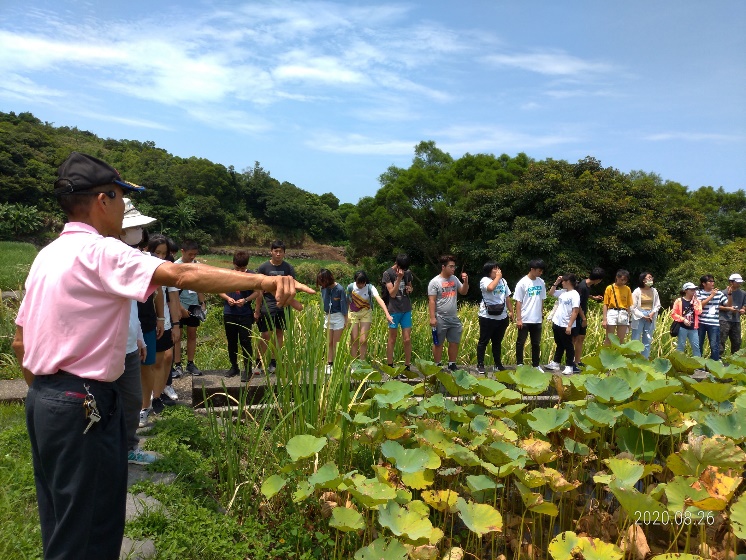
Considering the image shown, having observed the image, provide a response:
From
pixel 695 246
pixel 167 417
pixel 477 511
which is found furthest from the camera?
pixel 695 246

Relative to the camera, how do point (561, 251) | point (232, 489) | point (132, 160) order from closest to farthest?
point (232, 489) → point (561, 251) → point (132, 160)

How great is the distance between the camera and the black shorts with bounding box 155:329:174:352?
455cm

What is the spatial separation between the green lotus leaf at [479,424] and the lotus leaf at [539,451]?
28cm

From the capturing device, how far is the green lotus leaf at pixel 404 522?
2.41 meters

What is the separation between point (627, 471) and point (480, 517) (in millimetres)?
793

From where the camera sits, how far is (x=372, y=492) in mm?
2596

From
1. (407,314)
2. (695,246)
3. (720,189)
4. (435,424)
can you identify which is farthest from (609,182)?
(720,189)

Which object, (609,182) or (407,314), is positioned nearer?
(407,314)

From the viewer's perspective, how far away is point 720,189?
118 ft

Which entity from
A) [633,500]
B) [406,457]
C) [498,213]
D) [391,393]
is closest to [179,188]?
[498,213]

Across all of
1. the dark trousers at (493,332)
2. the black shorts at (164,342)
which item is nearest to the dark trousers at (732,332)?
the dark trousers at (493,332)

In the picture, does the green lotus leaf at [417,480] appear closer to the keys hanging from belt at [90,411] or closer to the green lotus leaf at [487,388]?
the green lotus leaf at [487,388]

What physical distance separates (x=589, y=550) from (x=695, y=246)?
726 inches

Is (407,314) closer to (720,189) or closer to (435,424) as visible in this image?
(435,424)
